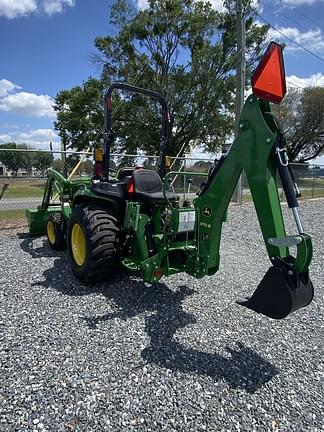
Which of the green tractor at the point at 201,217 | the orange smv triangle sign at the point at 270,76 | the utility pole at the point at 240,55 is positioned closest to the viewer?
the green tractor at the point at 201,217

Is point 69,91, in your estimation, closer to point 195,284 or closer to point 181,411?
point 195,284

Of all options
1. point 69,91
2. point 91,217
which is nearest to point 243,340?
point 91,217

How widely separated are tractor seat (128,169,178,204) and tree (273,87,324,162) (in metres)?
38.5

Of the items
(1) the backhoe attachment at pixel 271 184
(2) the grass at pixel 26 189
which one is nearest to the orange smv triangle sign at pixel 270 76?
(1) the backhoe attachment at pixel 271 184

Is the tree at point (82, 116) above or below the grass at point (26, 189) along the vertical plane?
above

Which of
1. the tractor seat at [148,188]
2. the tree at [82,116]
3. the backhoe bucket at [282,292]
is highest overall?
the tree at [82,116]

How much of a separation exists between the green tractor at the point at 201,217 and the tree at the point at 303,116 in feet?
127

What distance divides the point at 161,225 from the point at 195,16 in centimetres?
2131

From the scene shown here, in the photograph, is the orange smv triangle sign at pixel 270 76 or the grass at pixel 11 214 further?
the grass at pixel 11 214

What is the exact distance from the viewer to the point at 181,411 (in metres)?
2.21

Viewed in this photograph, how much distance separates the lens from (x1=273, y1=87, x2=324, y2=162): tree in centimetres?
3972

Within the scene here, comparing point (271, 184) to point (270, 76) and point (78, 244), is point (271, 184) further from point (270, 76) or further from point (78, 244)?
point (78, 244)

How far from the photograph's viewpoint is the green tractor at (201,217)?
2.62 meters

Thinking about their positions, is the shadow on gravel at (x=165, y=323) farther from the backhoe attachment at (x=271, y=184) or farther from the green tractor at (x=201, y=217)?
the backhoe attachment at (x=271, y=184)
